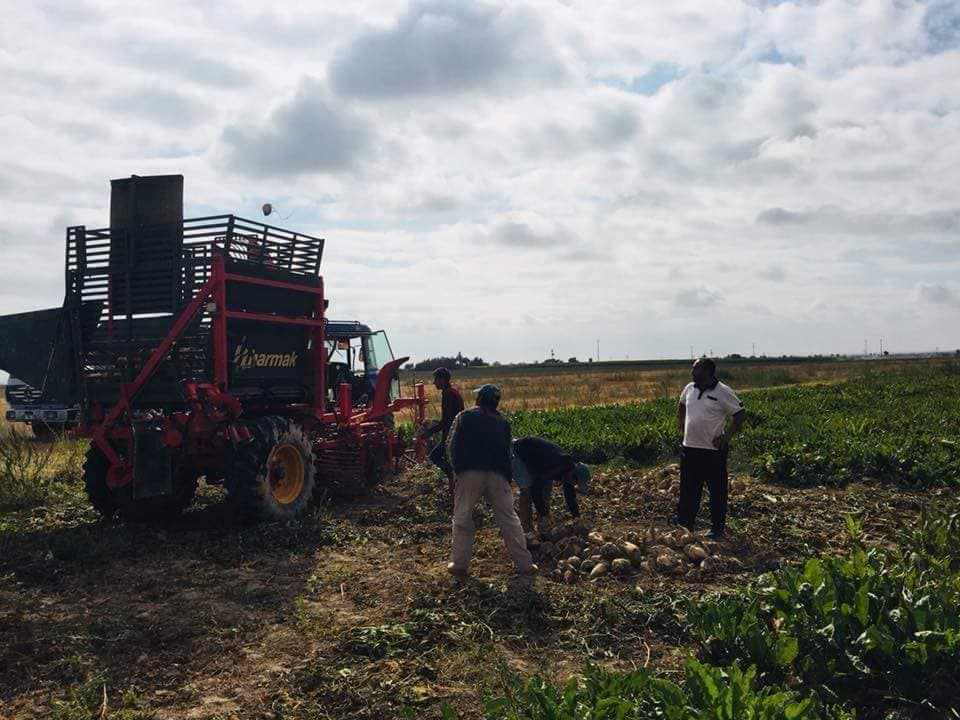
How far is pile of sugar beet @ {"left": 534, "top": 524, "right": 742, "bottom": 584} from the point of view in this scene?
6.73m

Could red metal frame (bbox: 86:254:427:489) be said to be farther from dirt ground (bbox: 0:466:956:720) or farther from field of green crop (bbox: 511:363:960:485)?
field of green crop (bbox: 511:363:960:485)

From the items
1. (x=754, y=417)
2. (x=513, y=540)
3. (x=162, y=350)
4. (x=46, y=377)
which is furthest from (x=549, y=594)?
(x=754, y=417)

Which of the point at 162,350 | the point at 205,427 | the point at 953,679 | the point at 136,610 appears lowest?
the point at 136,610

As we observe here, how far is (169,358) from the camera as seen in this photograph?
8.45 metres

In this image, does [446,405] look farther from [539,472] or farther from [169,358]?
[169,358]

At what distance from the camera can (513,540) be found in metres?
6.88

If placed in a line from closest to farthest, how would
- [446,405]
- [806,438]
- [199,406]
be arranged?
[199,406] → [446,405] → [806,438]

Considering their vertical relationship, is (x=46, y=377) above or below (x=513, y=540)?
above

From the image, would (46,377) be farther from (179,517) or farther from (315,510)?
(315,510)

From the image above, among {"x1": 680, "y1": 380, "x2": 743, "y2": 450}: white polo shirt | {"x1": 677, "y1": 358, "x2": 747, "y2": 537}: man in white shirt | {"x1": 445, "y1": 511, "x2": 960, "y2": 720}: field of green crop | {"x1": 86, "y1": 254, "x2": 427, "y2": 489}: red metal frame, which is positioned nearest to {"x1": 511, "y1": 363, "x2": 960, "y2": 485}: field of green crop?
{"x1": 677, "y1": 358, "x2": 747, "y2": 537}: man in white shirt

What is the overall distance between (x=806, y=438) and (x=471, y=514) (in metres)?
7.82

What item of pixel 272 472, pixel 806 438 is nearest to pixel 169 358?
pixel 272 472

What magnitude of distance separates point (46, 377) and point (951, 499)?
10442mm

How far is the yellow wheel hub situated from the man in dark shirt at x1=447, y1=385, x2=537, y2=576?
2.95 metres
